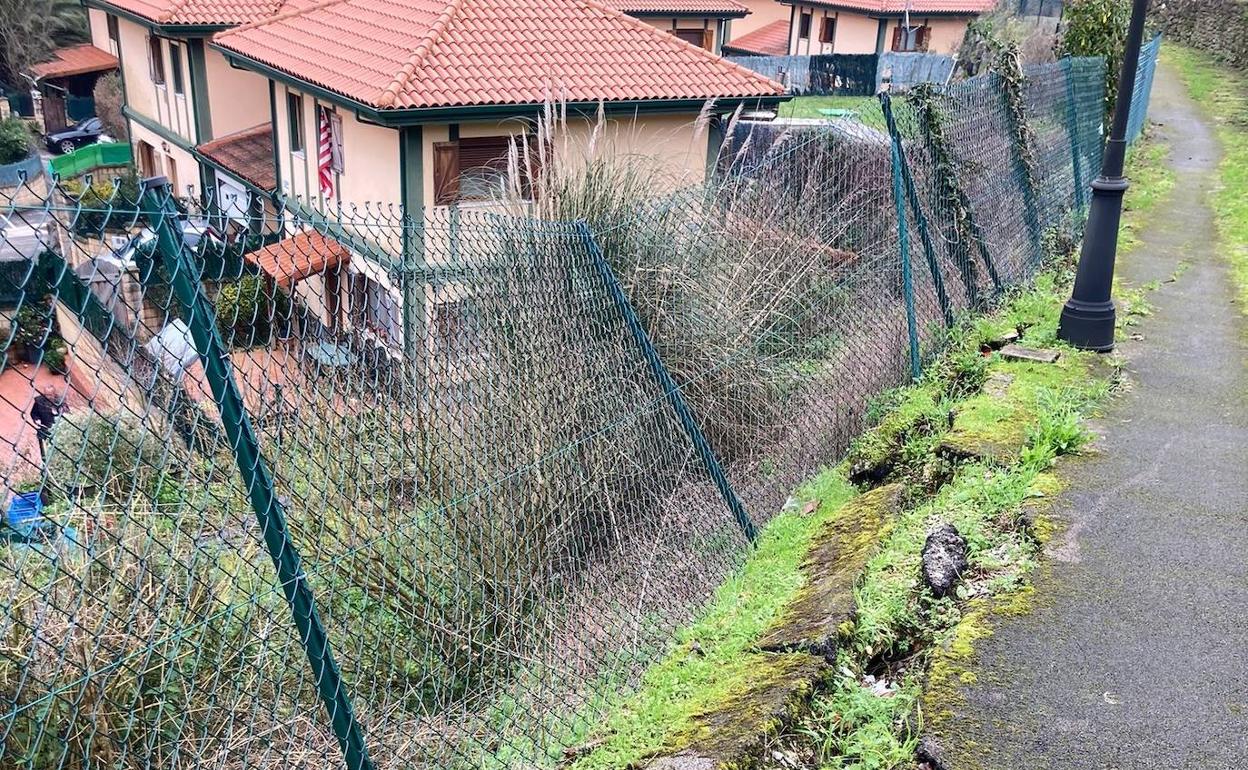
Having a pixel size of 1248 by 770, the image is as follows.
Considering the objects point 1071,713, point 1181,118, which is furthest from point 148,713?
point 1181,118

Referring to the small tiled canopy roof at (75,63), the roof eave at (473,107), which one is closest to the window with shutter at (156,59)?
the roof eave at (473,107)

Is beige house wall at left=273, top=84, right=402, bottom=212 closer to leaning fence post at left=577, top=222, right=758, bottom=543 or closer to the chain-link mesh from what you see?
the chain-link mesh

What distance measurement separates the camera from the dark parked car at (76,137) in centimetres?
3762

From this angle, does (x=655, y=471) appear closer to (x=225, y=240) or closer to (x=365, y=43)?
(x=225, y=240)

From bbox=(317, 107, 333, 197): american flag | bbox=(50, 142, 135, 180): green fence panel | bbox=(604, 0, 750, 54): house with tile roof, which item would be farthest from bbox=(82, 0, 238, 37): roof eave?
bbox=(604, 0, 750, 54): house with tile roof

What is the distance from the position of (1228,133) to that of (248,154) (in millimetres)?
20574

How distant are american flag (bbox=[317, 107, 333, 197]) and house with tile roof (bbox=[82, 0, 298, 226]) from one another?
322 centimetres

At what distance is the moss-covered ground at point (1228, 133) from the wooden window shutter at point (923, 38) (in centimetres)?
977

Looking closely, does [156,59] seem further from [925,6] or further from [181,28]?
[925,6]

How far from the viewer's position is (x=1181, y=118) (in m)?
19.4

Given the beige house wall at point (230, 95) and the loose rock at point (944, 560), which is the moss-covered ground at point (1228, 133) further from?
the beige house wall at point (230, 95)

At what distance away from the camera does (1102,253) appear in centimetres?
664

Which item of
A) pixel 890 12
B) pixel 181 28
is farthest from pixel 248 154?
pixel 890 12

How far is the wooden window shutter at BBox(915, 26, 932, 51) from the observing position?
39.8m
